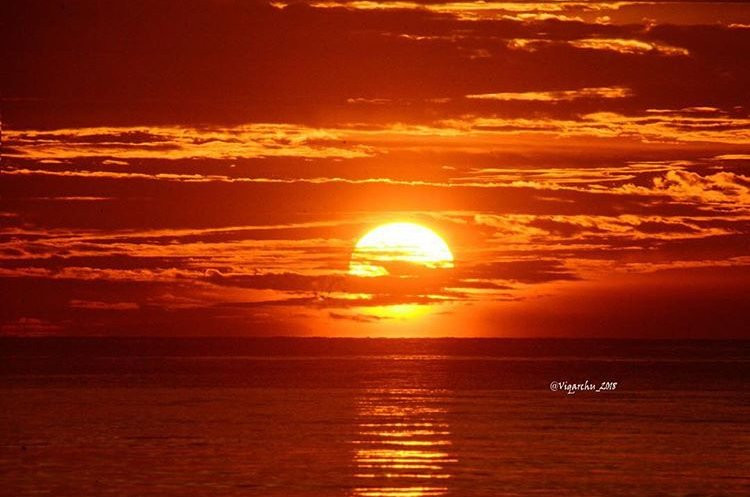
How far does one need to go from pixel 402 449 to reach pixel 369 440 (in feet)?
8.57

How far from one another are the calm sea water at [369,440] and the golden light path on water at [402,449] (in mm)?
67

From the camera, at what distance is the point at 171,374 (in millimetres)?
83438

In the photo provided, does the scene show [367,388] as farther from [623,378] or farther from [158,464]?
[158,464]

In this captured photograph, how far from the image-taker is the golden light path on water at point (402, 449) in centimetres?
3005

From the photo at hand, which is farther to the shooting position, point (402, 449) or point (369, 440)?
point (369, 440)

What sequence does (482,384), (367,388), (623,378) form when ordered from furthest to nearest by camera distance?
(623,378) → (482,384) → (367,388)

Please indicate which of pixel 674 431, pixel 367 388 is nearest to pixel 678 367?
pixel 367 388

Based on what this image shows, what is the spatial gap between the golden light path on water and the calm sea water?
7 cm

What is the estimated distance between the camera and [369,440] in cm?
3934

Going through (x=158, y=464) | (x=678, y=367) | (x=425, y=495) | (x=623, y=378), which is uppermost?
(x=678, y=367)

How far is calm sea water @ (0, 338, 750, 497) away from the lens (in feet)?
101

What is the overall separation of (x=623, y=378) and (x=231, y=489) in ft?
184

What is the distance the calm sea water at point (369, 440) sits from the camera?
30.9 metres

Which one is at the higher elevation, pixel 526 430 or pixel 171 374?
pixel 171 374
